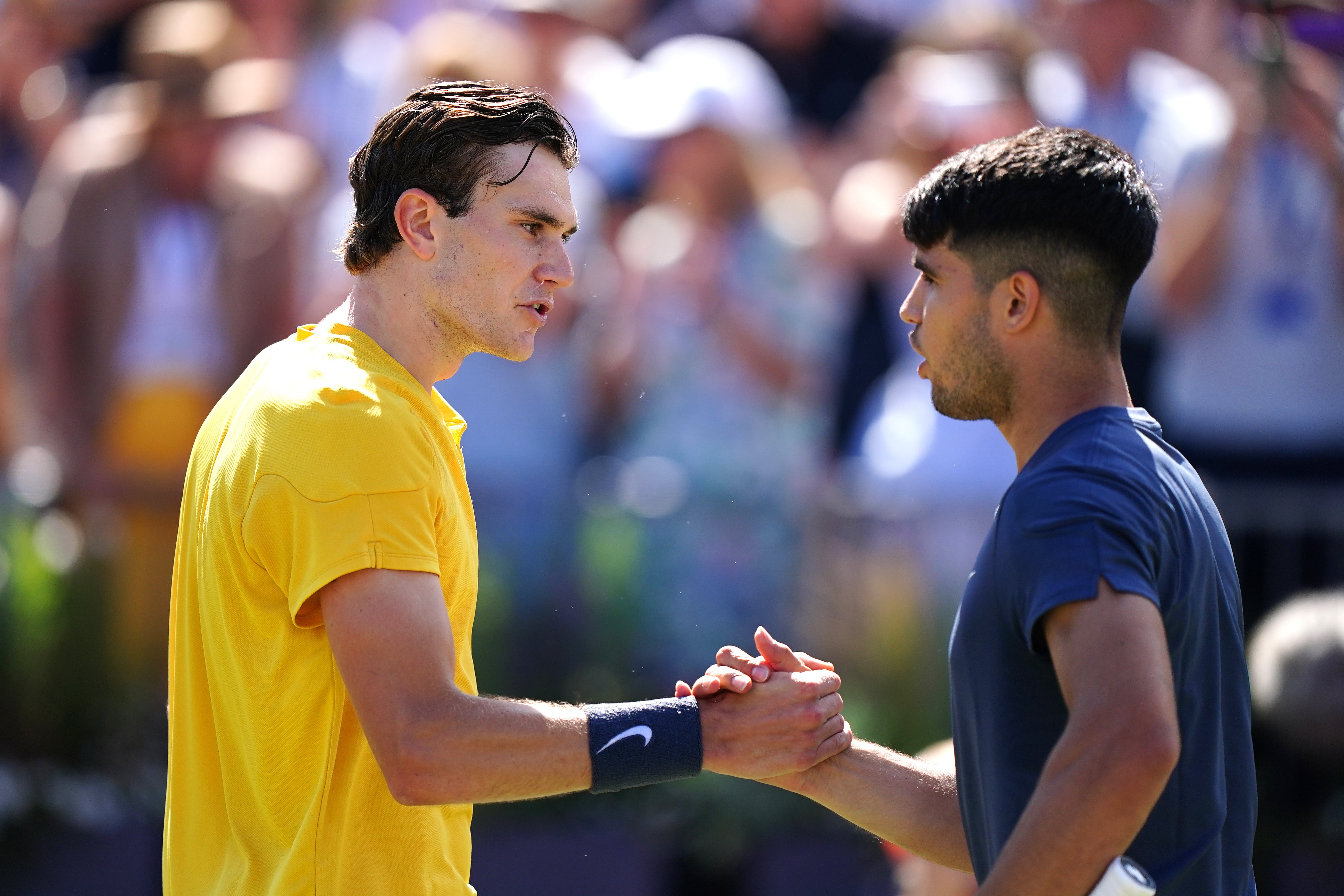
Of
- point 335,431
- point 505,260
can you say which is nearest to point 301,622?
point 335,431

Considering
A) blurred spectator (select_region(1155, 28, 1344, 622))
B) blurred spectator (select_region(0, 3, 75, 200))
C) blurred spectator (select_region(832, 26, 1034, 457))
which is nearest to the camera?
blurred spectator (select_region(1155, 28, 1344, 622))

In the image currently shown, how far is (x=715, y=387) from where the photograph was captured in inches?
230

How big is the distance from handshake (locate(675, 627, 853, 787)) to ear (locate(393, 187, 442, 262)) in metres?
0.95

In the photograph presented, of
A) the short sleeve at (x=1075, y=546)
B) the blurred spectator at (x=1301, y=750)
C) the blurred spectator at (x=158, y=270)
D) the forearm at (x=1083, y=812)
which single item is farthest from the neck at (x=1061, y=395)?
the blurred spectator at (x=158, y=270)

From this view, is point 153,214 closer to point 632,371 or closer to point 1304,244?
point 632,371

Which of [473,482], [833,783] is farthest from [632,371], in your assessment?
[833,783]

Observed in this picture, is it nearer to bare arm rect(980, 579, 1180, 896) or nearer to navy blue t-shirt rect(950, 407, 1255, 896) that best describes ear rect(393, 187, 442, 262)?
navy blue t-shirt rect(950, 407, 1255, 896)

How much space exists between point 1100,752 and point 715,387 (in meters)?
3.91

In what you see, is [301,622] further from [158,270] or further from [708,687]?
[158,270]

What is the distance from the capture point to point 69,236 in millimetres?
5957

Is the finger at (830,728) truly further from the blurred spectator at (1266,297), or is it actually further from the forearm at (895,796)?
the blurred spectator at (1266,297)

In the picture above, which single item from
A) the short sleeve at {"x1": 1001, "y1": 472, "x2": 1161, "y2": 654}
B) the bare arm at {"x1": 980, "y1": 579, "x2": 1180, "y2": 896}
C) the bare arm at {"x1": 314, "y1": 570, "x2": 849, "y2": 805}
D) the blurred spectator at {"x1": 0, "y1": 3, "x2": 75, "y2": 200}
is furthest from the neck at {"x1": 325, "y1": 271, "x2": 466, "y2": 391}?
the blurred spectator at {"x1": 0, "y1": 3, "x2": 75, "y2": 200}

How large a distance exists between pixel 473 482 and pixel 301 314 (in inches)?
40.8

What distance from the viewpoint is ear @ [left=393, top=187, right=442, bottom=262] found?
2.66 metres
